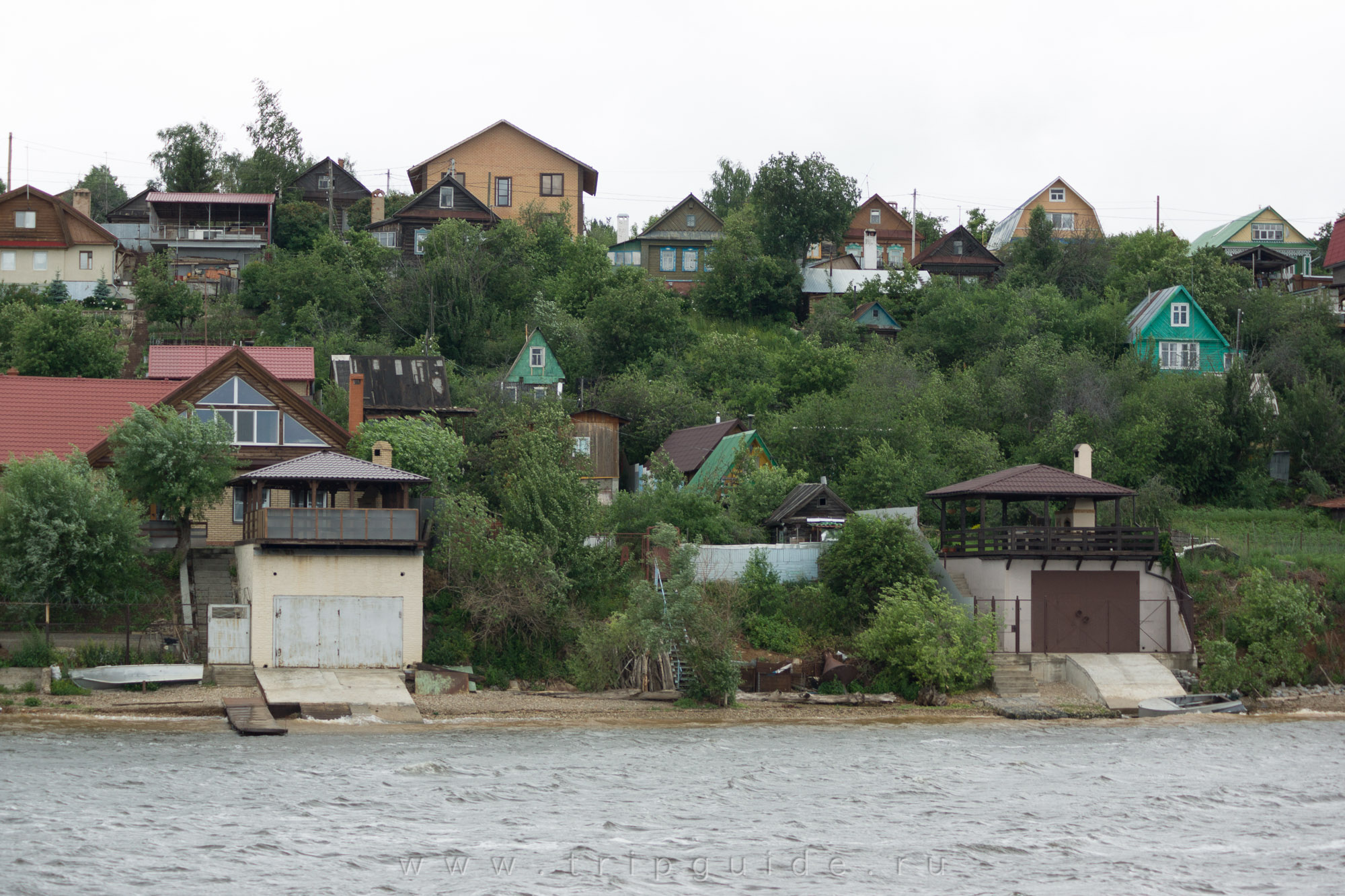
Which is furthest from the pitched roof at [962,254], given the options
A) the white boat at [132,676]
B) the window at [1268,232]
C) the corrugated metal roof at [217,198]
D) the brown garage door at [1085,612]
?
the white boat at [132,676]

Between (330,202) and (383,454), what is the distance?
42857 millimetres

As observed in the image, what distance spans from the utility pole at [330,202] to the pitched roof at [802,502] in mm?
41353

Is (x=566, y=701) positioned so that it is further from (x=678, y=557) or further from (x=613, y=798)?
(x=613, y=798)

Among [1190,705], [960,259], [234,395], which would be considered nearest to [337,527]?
[234,395]

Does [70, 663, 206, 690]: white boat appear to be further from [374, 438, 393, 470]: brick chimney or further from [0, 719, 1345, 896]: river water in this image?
[374, 438, 393, 470]: brick chimney

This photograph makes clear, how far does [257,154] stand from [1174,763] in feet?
226

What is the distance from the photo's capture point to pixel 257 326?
64.0 m

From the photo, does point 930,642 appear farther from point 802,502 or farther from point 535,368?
point 535,368

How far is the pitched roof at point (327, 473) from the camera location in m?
36.9

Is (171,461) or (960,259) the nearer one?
(171,461)

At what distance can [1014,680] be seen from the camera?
37781 mm

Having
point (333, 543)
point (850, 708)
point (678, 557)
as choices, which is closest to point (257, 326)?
point (333, 543)

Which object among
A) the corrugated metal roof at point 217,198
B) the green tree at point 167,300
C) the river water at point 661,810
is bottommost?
the river water at point 661,810

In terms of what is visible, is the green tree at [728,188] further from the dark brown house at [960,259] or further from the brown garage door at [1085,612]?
the brown garage door at [1085,612]
